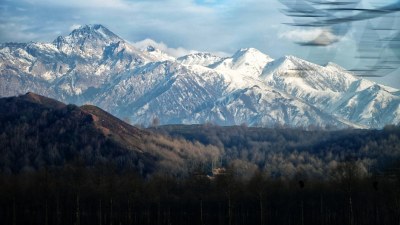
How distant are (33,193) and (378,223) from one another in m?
58.1

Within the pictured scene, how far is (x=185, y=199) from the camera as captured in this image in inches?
4705

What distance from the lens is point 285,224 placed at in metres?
115

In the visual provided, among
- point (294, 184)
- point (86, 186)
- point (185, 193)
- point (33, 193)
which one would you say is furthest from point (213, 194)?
point (33, 193)

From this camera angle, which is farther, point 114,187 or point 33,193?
point 33,193

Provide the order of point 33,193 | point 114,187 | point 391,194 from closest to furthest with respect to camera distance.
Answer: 1. point 391,194
2. point 114,187
3. point 33,193

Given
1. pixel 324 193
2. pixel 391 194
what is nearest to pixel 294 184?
pixel 324 193

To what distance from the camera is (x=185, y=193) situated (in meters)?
119

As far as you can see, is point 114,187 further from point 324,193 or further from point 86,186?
point 324,193

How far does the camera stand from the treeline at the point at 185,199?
334 ft

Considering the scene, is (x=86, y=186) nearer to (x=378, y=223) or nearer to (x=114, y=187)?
(x=114, y=187)

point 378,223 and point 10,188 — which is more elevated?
point 10,188

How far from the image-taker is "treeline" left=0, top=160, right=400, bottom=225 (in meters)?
102

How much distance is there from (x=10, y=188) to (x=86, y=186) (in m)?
13.6

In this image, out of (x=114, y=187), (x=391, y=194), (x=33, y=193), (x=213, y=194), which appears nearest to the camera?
(x=391, y=194)
